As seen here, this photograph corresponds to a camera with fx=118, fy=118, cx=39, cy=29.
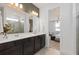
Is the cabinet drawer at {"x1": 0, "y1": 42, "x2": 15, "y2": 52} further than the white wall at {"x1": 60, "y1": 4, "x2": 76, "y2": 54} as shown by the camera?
No

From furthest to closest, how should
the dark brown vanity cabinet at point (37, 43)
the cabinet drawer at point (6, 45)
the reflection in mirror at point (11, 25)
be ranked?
the dark brown vanity cabinet at point (37, 43) → the reflection in mirror at point (11, 25) → the cabinet drawer at point (6, 45)

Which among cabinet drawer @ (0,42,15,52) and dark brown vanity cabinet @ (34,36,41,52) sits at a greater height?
cabinet drawer @ (0,42,15,52)

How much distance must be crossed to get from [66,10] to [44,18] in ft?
2.26

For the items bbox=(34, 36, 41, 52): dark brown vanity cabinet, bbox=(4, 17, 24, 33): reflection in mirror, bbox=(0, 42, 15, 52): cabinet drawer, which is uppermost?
bbox=(4, 17, 24, 33): reflection in mirror

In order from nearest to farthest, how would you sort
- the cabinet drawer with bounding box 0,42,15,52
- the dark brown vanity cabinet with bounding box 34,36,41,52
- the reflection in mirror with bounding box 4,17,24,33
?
the cabinet drawer with bounding box 0,42,15,52
the reflection in mirror with bounding box 4,17,24,33
the dark brown vanity cabinet with bounding box 34,36,41,52

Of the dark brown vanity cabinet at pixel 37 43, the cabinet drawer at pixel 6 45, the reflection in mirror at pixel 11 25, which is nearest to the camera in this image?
the cabinet drawer at pixel 6 45

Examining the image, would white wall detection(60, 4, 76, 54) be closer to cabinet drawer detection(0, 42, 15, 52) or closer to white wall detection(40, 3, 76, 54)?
white wall detection(40, 3, 76, 54)

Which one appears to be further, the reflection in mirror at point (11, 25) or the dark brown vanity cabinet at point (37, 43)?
the dark brown vanity cabinet at point (37, 43)

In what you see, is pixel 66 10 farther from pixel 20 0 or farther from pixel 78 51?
pixel 20 0

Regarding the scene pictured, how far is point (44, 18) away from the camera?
3.42m

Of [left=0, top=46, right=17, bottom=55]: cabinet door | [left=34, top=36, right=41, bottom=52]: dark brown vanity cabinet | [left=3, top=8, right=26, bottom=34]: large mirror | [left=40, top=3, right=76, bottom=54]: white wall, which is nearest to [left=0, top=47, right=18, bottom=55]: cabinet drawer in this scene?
[left=0, top=46, right=17, bottom=55]: cabinet door

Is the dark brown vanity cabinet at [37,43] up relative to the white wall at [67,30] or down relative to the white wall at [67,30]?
down

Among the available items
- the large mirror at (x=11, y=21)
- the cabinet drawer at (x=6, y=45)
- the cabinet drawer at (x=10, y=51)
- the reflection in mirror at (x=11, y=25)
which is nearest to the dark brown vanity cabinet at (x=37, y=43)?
the large mirror at (x=11, y=21)

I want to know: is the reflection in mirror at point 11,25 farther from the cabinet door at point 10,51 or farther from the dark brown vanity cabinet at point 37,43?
the dark brown vanity cabinet at point 37,43
